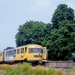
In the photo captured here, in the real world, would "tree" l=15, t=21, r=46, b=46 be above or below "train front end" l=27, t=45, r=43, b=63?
above

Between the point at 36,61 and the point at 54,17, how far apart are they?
656 inches

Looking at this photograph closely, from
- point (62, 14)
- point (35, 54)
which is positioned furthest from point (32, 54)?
point (62, 14)

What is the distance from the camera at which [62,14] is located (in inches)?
1720

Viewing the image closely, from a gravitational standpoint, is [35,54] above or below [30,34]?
below

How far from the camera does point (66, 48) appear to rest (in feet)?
124

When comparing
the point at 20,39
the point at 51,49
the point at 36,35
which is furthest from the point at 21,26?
the point at 51,49

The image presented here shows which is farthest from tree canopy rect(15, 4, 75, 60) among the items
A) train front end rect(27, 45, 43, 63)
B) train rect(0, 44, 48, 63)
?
train front end rect(27, 45, 43, 63)

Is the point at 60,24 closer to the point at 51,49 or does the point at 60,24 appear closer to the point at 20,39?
the point at 51,49

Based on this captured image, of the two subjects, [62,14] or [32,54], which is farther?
[62,14]

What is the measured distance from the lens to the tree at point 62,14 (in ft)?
142

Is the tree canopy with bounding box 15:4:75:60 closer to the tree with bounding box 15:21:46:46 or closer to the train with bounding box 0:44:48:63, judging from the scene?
the tree with bounding box 15:21:46:46

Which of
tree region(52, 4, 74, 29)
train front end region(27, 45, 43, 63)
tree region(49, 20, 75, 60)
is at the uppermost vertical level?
tree region(52, 4, 74, 29)

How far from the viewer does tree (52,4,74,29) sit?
4328cm

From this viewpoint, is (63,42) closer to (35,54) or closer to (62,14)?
(62,14)
